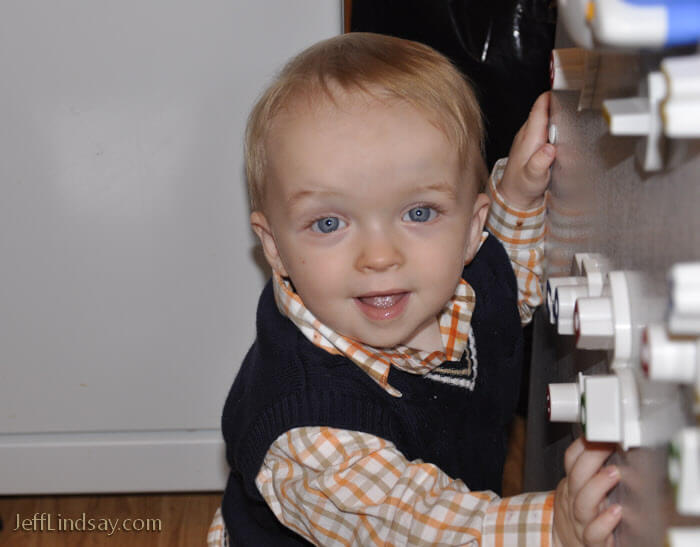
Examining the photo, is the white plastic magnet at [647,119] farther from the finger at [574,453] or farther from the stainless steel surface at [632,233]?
the finger at [574,453]

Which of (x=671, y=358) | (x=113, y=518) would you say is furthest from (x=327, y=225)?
(x=113, y=518)

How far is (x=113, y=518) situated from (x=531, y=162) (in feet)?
2.29

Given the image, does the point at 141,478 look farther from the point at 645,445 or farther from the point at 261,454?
the point at 645,445

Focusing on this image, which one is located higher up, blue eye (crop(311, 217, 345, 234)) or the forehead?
the forehead

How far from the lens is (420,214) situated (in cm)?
63

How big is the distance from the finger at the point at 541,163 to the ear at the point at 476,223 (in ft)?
0.13

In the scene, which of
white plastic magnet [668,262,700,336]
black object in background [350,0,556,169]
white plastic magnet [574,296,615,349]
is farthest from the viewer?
black object in background [350,0,556,169]

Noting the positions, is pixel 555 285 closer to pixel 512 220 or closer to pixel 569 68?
pixel 569 68

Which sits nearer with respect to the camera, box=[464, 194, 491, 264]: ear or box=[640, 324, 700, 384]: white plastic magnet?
box=[640, 324, 700, 384]: white plastic magnet

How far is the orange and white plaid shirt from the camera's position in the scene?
54 cm

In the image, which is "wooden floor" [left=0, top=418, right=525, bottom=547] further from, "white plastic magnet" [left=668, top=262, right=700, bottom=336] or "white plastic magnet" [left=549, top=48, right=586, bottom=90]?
"white plastic magnet" [left=668, top=262, right=700, bottom=336]

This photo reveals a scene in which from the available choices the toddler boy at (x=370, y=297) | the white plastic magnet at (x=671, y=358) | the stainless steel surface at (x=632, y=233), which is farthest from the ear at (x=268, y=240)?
the white plastic magnet at (x=671, y=358)

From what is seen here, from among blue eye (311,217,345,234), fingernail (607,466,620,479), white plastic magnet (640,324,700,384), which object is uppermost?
white plastic magnet (640,324,700,384)

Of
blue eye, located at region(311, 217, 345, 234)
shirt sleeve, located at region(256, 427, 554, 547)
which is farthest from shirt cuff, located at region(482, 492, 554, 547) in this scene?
blue eye, located at region(311, 217, 345, 234)
